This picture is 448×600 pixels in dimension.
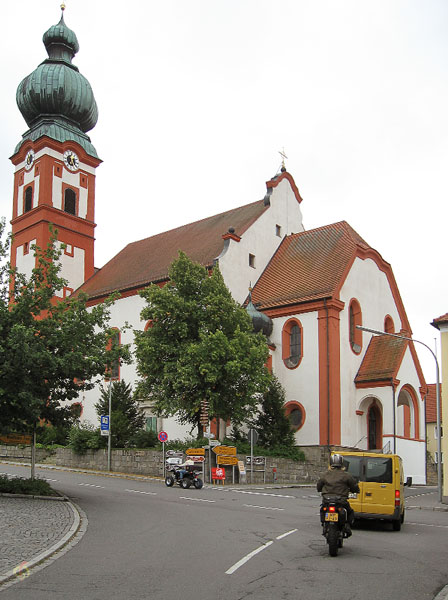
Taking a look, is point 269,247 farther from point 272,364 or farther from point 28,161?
point 28,161

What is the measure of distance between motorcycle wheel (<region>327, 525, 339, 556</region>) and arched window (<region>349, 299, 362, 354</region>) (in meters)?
27.3

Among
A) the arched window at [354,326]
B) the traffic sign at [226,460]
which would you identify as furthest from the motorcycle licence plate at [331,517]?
the arched window at [354,326]

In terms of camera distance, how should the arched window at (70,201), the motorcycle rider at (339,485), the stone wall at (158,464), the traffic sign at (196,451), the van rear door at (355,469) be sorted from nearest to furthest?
the motorcycle rider at (339,485), the van rear door at (355,469), the traffic sign at (196,451), the stone wall at (158,464), the arched window at (70,201)

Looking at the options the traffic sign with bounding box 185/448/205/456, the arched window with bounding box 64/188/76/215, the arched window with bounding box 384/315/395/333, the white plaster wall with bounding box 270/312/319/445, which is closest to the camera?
the traffic sign with bounding box 185/448/205/456

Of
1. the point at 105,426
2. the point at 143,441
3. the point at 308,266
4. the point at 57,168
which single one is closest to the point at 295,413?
the point at 143,441

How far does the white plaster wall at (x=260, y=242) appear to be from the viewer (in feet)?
131

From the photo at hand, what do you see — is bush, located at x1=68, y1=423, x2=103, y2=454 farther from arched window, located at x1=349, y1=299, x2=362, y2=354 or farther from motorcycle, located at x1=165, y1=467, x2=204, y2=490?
arched window, located at x1=349, y1=299, x2=362, y2=354

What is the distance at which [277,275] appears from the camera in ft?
134

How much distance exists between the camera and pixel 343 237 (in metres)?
39.8

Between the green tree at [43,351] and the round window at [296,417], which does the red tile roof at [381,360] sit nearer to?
the round window at [296,417]

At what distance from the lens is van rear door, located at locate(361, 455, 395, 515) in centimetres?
1487

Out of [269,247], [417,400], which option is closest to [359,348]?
[417,400]

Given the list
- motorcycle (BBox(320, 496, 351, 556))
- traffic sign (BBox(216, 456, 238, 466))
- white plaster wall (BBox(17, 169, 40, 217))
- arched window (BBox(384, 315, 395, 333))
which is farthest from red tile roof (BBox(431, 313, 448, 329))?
white plaster wall (BBox(17, 169, 40, 217))

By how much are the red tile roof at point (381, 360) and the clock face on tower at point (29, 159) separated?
26182 mm
